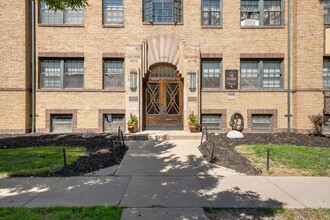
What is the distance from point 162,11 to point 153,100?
17.9 ft

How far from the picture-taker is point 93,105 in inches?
510

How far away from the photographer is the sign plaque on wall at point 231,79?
1318cm

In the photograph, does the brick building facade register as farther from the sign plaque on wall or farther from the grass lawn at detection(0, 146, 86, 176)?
the grass lawn at detection(0, 146, 86, 176)

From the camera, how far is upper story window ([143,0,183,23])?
13203 mm

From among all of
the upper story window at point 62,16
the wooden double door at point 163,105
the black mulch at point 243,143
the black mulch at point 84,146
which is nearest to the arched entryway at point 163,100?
the wooden double door at point 163,105

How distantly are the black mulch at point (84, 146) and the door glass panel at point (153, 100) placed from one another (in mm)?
3391

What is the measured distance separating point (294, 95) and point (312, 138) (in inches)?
113

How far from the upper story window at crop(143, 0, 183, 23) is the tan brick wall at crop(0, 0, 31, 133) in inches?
269

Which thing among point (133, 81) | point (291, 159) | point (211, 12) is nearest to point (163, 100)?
point (133, 81)

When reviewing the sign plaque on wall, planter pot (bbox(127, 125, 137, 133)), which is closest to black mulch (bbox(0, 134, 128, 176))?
planter pot (bbox(127, 125, 137, 133))

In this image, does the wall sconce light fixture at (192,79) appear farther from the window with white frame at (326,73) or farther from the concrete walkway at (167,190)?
the window with white frame at (326,73)

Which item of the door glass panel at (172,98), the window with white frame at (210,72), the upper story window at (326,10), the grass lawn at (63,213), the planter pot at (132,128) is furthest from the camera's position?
the window with white frame at (210,72)

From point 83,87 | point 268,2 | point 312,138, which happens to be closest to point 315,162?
point 312,138

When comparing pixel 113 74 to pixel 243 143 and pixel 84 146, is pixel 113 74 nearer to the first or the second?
pixel 84 146
